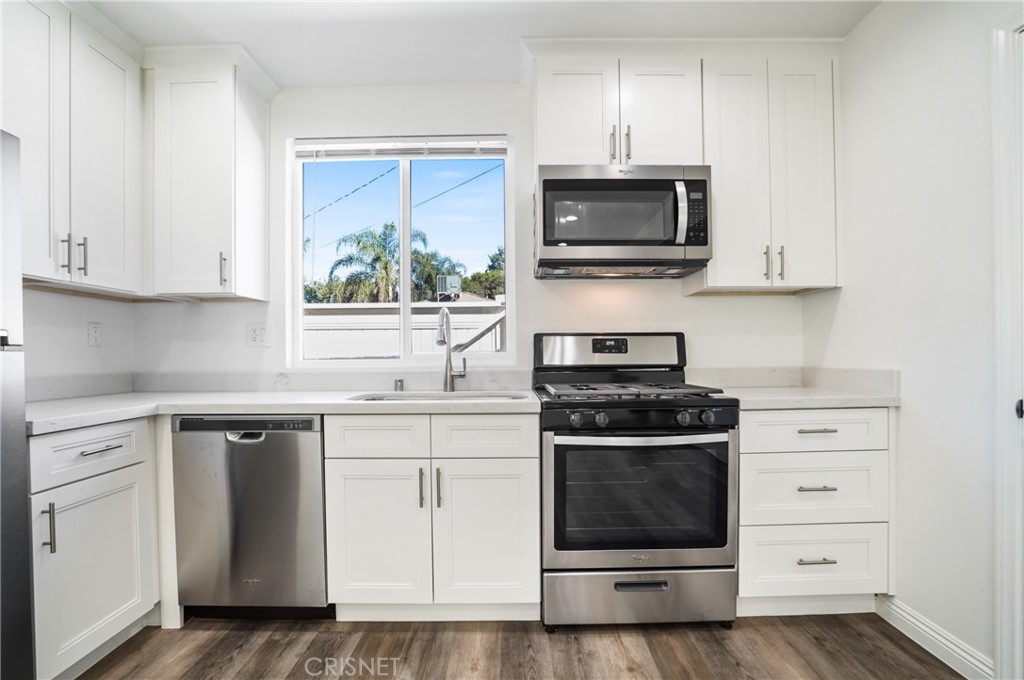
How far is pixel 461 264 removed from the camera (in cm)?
270

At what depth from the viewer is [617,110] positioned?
7.32 ft

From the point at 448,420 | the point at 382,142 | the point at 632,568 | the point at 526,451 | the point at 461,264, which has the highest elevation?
the point at 382,142

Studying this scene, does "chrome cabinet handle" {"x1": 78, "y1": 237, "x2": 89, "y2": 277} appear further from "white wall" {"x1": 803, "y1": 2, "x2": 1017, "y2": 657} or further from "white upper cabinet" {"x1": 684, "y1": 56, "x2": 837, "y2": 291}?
"white wall" {"x1": 803, "y1": 2, "x2": 1017, "y2": 657}

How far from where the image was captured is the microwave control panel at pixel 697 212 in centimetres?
216

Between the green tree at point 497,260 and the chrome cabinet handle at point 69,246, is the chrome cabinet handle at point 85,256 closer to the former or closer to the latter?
the chrome cabinet handle at point 69,246

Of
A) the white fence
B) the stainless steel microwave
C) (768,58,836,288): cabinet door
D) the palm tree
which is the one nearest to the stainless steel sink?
the white fence

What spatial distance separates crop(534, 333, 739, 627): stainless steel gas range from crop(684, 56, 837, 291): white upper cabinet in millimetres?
782

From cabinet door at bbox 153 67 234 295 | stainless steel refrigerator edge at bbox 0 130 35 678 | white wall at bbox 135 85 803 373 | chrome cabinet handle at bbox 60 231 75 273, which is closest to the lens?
stainless steel refrigerator edge at bbox 0 130 35 678

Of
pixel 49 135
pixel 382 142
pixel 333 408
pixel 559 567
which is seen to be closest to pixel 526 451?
pixel 559 567

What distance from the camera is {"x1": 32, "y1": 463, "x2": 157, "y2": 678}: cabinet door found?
151 centimetres

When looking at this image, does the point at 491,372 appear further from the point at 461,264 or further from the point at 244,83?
the point at 244,83

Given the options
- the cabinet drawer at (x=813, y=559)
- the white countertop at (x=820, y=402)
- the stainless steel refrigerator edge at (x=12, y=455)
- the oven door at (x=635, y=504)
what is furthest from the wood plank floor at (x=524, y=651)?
the white countertop at (x=820, y=402)

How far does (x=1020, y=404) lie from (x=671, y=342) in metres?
1.29

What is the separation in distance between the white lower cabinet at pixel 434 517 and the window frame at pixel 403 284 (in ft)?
2.27
